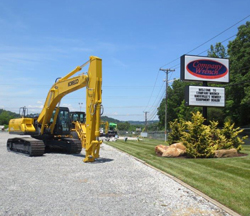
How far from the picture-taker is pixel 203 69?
20.5m

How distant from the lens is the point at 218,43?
63.0 m

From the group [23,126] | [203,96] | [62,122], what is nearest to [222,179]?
[203,96]

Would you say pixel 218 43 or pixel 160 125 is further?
pixel 160 125

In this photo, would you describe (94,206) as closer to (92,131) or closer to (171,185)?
(171,185)

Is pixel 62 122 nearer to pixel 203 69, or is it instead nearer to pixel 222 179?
pixel 203 69

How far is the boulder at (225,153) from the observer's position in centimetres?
1584

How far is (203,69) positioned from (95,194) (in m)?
15.3

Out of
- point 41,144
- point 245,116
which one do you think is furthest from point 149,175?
point 245,116

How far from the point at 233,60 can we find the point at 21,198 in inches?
1753

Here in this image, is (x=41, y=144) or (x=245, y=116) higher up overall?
(x=245, y=116)

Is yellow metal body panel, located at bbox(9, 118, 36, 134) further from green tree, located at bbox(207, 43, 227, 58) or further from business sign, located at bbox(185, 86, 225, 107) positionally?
green tree, located at bbox(207, 43, 227, 58)

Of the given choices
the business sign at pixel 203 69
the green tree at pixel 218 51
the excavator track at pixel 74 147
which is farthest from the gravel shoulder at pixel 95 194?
the green tree at pixel 218 51

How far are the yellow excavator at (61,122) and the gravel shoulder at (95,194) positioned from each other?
3314 mm

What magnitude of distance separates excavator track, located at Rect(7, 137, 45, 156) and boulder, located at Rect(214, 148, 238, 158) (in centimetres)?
1007
